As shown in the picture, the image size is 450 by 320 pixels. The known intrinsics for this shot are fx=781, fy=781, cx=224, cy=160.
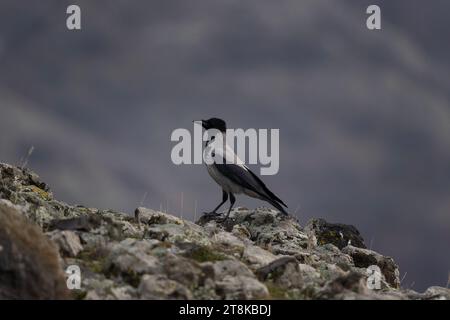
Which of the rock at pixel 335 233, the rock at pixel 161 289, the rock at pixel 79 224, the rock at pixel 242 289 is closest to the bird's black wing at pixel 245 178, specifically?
the rock at pixel 335 233

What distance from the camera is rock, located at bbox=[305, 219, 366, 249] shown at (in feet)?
78.2

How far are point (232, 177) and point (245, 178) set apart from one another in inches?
17.2

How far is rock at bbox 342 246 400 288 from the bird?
8.23ft

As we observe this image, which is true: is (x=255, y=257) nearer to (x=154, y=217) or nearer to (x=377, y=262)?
(x=154, y=217)

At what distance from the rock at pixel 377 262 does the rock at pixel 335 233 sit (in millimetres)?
1395

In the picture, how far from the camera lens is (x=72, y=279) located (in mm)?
11977

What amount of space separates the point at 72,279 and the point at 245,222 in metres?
11.2

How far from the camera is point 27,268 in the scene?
435 inches

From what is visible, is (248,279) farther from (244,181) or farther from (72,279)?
(244,181)

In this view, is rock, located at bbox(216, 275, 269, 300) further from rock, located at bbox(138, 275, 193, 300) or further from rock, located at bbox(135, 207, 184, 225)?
rock, located at bbox(135, 207, 184, 225)

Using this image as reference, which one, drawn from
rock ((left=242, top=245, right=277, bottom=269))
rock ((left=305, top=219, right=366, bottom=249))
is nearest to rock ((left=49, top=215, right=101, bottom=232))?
rock ((left=242, top=245, right=277, bottom=269))
